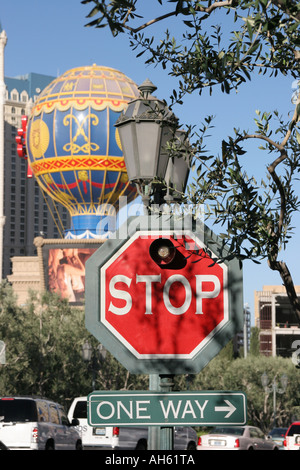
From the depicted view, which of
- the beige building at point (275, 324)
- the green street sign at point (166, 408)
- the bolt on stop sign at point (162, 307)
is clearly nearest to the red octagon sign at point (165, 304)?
the bolt on stop sign at point (162, 307)

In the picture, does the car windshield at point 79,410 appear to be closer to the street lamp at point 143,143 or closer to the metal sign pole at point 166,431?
the street lamp at point 143,143

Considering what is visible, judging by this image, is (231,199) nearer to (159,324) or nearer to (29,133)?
(159,324)

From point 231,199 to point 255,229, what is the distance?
33cm

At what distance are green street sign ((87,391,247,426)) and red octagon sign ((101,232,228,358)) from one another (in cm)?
18

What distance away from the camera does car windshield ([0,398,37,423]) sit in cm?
2041

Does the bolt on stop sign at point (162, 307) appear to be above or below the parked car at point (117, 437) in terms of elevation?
above

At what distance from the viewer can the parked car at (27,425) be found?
65.9 feet

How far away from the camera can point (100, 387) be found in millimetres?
56375

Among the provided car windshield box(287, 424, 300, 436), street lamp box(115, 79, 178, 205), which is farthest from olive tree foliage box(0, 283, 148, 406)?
street lamp box(115, 79, 178, 205)

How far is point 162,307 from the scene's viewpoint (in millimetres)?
3711

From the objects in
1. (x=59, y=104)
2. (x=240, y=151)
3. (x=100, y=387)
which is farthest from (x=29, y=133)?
(x=240, y=151)

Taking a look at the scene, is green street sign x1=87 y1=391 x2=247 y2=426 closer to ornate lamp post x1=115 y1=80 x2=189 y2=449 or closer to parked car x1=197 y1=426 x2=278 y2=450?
ornate lamp post x1=115 y1=80 x2=189 y2=449

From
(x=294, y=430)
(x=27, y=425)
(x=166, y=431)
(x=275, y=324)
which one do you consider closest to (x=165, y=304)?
(x=166, y=431)

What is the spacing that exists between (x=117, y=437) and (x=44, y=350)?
21.1m
